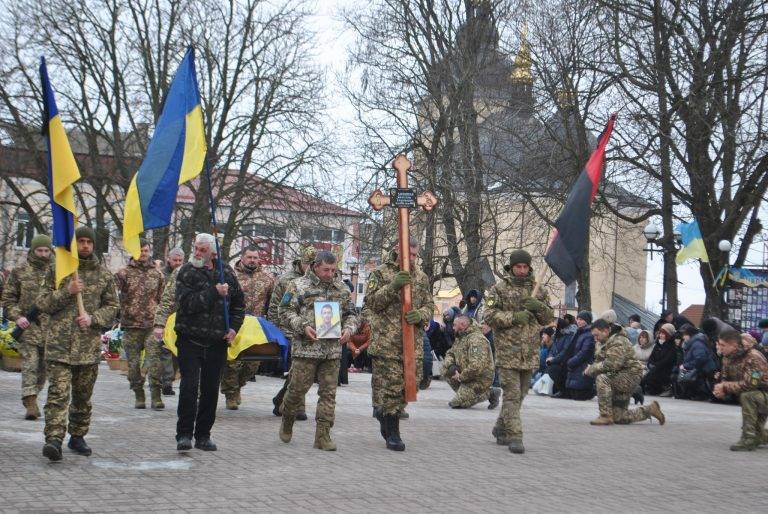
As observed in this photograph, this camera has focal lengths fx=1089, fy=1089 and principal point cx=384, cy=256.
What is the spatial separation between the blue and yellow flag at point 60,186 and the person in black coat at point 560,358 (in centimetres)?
1187

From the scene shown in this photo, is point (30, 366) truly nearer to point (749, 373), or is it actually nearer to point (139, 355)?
point (139, 355)

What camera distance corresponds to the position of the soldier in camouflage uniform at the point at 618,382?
545 inches

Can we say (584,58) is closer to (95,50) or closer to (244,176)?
(244,176)

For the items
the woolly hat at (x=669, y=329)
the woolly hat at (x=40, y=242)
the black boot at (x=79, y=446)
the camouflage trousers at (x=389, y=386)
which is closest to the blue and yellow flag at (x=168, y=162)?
the black boot at (x=79, y=446)

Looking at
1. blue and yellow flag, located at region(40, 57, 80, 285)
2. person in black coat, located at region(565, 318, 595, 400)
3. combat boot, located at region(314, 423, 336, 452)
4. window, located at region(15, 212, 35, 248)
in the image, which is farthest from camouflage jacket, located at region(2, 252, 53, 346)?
Result: window, located at region(15, 212, 35, 248)

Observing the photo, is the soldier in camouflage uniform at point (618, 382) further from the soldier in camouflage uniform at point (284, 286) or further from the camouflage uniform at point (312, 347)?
the camouflage uniform at point (312, 347)

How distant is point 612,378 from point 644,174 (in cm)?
1157

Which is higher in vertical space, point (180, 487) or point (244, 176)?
point (244, 176)

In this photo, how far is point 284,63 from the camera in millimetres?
32688

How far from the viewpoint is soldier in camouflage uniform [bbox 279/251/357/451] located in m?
9.80

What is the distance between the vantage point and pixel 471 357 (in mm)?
15391

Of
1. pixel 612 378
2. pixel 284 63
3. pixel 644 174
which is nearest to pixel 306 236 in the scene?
pixel 284 63

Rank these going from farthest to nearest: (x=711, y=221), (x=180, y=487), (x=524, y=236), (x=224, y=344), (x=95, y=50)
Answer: (x=95, y=50) → (x=524, y=236) → (x=711, y=221) → (x=224, y=344) → (x=180, y=487)

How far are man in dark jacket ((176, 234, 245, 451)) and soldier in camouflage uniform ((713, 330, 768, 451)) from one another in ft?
18.4
